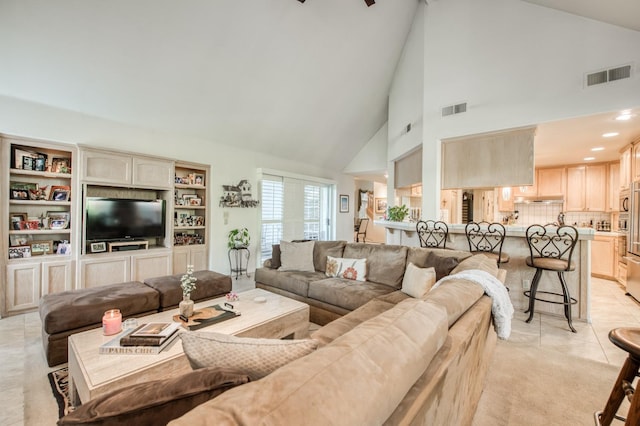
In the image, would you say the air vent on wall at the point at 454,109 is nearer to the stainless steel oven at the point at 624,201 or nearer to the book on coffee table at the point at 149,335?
the stainless steel oven at the point at 624,201

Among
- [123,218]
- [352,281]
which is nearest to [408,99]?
[352,281]

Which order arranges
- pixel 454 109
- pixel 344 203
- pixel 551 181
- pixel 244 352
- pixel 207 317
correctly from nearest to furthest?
pixel 244 352 < pixel 207 317 < pixel 454 109 < pixel 551 181 < pixel 344 203

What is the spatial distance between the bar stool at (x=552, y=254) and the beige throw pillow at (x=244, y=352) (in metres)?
3.36

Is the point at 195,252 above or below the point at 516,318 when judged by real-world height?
above

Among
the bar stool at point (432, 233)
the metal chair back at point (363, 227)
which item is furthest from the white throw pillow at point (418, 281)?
the metal chair back at point (363, 227)

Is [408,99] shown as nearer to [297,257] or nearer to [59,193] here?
[297,257]

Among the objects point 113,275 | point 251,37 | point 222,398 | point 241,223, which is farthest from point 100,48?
point 222,398

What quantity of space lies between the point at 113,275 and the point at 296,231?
3.77 meters

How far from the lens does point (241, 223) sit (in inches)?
218

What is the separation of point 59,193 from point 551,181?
8917 millimetres

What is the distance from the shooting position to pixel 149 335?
69.4 inches

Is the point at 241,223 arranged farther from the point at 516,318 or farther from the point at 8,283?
the point at 516,318

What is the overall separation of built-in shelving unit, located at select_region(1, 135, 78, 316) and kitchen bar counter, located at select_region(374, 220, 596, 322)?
4.75 metres

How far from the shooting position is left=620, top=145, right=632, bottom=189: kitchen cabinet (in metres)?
4.33
